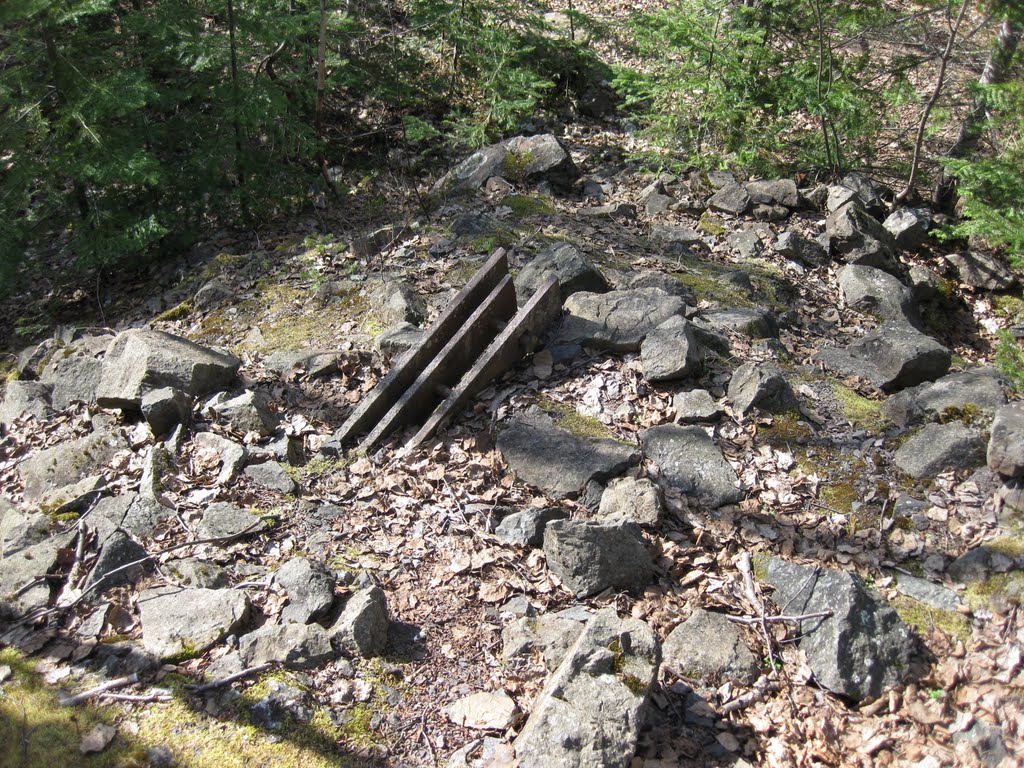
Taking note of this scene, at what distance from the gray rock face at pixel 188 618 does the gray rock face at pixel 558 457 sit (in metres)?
1.94

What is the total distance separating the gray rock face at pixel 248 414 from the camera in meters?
5.52

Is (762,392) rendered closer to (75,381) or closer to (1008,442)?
(1008,442)

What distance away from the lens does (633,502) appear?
15.1ft

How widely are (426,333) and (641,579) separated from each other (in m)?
2.52

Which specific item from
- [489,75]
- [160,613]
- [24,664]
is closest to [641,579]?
[160,613]

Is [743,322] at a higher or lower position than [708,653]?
higher

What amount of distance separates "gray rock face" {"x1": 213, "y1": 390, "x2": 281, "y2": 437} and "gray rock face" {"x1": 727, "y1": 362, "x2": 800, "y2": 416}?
345 centimetres

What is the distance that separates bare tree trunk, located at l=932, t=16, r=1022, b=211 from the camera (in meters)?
8.35

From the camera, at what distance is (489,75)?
937 cm

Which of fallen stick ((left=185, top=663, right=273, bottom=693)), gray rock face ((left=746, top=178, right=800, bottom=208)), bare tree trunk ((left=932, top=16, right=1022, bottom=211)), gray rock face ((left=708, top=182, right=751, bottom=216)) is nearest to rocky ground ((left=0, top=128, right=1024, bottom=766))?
fallen stick ((left=185, top=663, right=273, bottom=693))

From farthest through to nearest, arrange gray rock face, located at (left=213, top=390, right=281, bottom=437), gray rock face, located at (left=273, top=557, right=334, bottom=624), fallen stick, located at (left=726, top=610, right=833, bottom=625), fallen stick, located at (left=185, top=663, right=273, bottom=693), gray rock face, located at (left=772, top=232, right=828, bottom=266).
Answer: gray rock face, located at (left=772, top=232, right=828, bottom=266) → gray rock face, located at (left=213, top=390, right=281, bottom=437) → gray rock face, located at (left=273, top=557, right=334, bottom=624) → fallen stick, located at (left=726, top=610, right=833, bottom=625) → fallen stick, located at (left=185, top=663, right=273, bottom=693)

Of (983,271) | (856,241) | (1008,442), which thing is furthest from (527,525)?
(983,271)

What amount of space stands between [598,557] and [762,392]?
75.8 inches

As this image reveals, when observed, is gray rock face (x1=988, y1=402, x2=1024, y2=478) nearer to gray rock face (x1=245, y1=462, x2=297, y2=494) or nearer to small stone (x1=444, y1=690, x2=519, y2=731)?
small stone (x1=444, y1=690, x2=519, y2=731)
